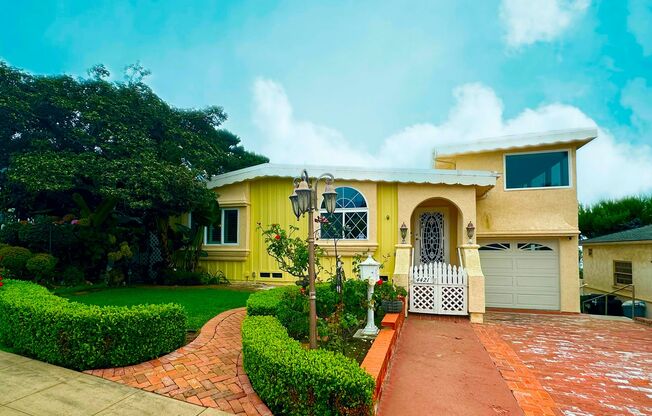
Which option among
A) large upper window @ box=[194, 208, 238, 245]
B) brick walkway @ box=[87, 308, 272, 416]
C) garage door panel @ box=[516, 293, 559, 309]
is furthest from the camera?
large upper window @ box=[194, 208, 238, 245]

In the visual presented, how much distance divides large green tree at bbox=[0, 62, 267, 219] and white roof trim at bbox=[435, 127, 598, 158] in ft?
30.4

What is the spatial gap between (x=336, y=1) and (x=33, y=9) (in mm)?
10516

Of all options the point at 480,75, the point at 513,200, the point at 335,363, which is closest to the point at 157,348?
the point at 335,363

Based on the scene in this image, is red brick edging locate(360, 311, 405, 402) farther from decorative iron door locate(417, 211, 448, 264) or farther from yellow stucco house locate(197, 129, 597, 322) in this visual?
decorative iron door locate(417, 211, 448, 264)

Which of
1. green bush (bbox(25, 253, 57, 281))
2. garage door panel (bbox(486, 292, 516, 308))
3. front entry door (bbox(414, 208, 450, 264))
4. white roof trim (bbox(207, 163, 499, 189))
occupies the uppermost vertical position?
white roof trim (bbox(207, 163, 499, 189))

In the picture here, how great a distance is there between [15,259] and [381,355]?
35.3 feet

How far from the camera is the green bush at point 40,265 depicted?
369 inches

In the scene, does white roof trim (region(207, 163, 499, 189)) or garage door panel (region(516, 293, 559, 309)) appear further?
garage door panel (region(516, 293, 559, 309))

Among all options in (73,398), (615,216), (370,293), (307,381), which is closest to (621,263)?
(615,216)

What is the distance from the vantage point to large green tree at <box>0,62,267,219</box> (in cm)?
992

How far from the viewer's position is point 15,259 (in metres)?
9.37

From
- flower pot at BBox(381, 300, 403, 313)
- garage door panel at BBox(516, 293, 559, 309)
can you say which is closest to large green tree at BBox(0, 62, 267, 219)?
flower pot at BBox(381, 300, 403, 313)

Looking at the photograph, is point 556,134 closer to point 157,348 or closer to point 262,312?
point 262,312

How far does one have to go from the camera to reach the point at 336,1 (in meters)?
11.2
